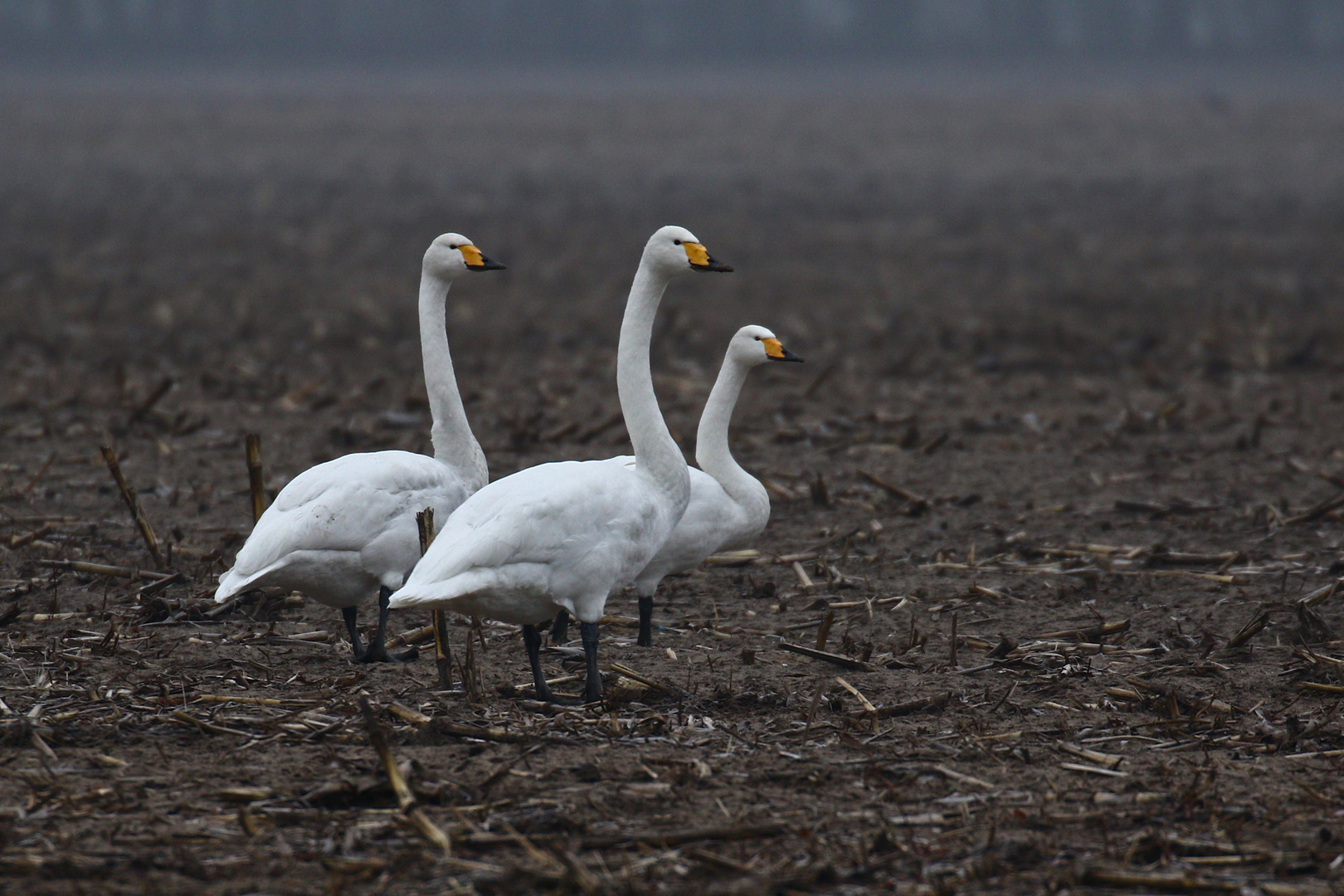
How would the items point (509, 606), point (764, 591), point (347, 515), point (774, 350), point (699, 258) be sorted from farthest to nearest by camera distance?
point (774, 350)
point (764, 591)
point (699, 258)
point (347, 515)
point (509, 606)

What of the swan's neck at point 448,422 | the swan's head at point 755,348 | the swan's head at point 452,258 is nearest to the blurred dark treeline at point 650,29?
the swan's head at point 755,348

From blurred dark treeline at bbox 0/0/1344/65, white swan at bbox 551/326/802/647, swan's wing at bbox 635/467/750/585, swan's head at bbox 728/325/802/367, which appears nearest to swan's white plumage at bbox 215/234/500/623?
white swan at bbox 551/326/802/647

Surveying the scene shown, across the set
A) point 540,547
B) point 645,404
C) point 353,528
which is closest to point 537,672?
point 540,547

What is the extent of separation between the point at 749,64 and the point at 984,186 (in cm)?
6676

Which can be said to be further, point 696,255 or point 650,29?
point 650,29

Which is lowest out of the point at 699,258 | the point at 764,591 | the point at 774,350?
the point at 764,591

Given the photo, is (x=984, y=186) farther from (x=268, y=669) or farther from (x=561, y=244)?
(x=268, y=669)

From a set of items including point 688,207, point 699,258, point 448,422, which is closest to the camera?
point 699,258

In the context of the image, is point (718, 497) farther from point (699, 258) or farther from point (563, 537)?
point (563, 537)

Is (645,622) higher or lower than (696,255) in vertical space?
lower

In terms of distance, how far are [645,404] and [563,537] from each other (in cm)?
87

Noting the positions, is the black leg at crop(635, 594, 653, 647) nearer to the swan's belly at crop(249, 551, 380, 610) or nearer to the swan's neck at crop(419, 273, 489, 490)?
the swan's neck at crop(419, 273, 489, 490)

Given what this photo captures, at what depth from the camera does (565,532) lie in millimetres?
5844

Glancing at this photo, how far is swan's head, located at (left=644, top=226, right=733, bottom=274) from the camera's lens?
6.42m
